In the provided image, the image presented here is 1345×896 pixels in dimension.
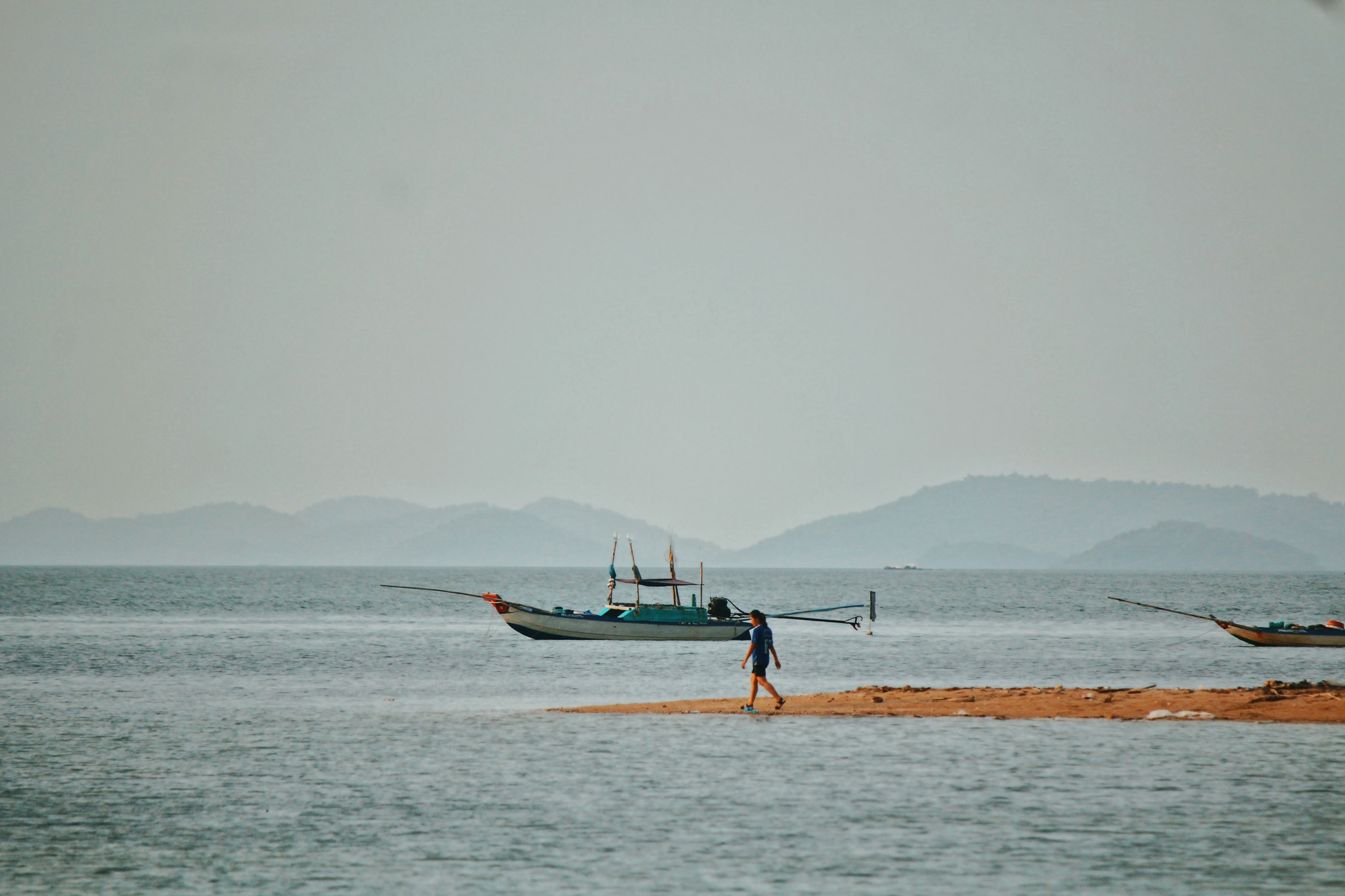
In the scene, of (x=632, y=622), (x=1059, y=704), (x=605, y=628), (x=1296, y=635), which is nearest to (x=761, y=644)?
(x=1059, y=704)

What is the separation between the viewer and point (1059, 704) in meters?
33.4

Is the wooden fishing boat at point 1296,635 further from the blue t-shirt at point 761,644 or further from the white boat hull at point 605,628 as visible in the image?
the blue t-shirt at point 761,644

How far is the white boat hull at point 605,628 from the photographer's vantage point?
66688 mm

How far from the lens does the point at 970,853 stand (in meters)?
17.5

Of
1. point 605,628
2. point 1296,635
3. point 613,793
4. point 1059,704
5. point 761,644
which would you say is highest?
point 761,644

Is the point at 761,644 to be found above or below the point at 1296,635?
above

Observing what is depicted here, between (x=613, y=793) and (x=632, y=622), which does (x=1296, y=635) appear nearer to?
(x=632, y=622)

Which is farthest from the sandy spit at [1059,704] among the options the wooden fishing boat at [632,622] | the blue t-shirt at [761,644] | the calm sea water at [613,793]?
the wooden fishing boat at [632,622]

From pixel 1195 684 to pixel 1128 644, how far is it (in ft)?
89.7

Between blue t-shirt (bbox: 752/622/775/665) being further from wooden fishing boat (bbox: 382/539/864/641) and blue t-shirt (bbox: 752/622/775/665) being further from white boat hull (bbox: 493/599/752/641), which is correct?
white boat hull (bbox: 493/599/752/641)

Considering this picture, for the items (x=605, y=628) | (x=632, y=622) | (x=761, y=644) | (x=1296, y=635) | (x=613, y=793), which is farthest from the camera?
(x=605, y=628)

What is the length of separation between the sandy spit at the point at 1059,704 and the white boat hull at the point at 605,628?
29818mm

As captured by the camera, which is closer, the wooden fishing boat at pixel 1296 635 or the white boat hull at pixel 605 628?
the wooden fishing boat at pixel 1296 635

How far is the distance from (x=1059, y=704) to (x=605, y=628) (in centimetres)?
3631
